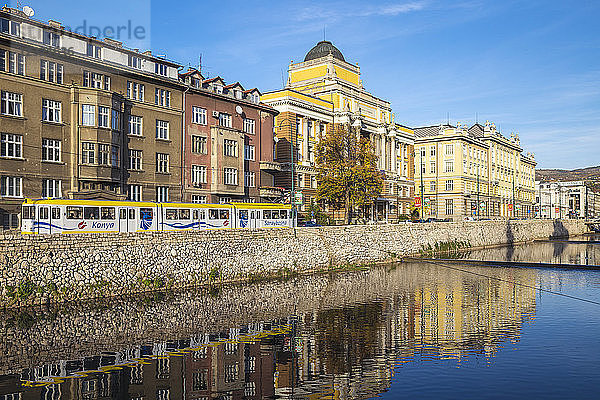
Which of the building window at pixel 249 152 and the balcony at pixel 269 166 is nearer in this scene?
the building window at pixel 249 152

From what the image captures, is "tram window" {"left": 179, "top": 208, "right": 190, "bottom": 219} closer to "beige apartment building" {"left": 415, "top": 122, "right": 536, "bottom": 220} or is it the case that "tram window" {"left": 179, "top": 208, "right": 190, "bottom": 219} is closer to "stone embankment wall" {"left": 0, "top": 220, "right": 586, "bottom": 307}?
"stone embankment wall" {"left": 0, "top": 220, "right": 586, "bottom": 307}

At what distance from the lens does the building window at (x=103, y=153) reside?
168 feet

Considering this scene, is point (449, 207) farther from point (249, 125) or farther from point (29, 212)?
point (29, 212)

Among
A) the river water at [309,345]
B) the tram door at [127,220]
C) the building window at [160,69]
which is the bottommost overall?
the river water at [309,345]

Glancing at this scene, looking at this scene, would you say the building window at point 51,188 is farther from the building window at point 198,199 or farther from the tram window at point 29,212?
the building window at point 198,199

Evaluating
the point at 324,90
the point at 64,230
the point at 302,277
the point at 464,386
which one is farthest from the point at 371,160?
the point at 464,386

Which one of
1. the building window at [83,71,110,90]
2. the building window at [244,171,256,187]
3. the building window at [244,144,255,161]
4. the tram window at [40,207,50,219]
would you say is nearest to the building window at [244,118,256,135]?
the building window at [244,144,255,161]

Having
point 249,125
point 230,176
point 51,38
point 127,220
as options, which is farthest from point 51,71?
point 249,125

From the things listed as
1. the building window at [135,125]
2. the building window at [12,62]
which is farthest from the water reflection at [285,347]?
the building window at [12,62]

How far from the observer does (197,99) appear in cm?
6322

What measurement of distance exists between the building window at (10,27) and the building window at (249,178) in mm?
31503

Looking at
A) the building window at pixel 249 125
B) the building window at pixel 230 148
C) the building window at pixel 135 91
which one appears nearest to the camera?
the building window at pixel 135 91

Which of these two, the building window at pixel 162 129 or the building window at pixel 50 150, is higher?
the building window at pixel 162 129

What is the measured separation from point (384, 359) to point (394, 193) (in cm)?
8559
